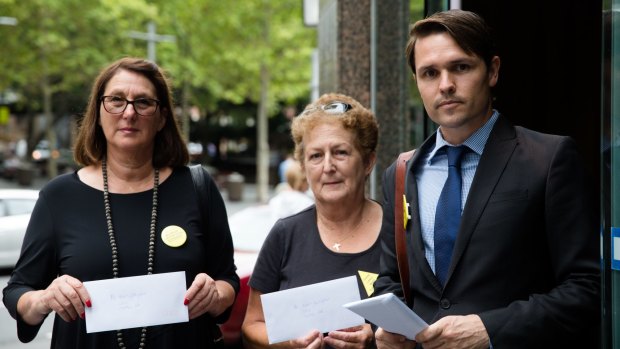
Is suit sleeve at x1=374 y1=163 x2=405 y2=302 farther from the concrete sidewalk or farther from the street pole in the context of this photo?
the street pole

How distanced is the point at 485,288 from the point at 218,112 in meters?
43.4

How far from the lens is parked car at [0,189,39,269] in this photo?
41.7 ft

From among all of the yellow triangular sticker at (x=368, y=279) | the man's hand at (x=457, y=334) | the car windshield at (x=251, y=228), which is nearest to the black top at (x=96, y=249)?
the yellow triangular sticker at (x=368, y=279)

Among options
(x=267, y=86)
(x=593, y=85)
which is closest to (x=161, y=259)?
(x=593, y=85)

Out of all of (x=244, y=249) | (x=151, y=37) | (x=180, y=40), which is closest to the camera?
(x=244, y=249)

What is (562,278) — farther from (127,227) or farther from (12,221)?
(12,221)

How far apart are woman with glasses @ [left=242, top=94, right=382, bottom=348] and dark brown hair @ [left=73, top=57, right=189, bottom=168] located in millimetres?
570

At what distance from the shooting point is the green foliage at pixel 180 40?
29.1m

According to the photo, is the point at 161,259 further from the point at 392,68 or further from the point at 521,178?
the point at 392,68

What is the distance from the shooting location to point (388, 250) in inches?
110

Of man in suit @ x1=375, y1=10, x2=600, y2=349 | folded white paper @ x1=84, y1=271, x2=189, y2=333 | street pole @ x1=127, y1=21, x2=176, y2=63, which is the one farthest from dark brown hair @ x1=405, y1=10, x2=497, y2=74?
street pole @ x1=127, y1=21, x2=176, y2=63

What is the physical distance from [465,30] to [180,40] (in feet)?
101

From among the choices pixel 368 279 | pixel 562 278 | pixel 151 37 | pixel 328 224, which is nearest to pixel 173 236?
pixel 328 224

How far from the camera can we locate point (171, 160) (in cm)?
327
